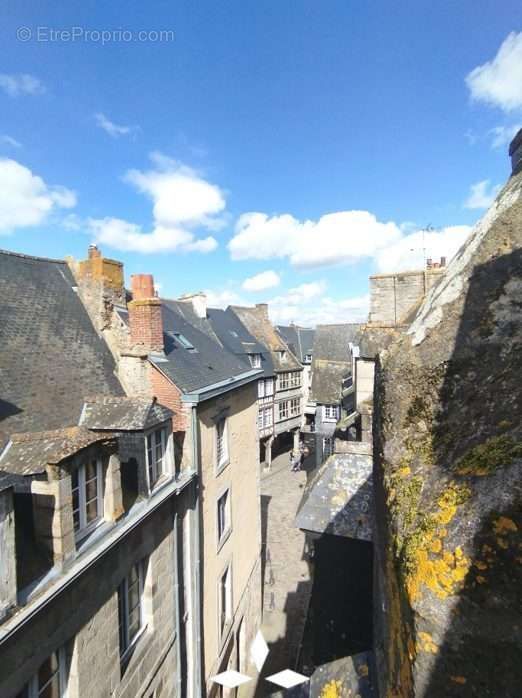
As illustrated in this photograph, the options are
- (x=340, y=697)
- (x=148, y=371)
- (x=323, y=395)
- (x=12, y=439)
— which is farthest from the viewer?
(x=323, y=395)

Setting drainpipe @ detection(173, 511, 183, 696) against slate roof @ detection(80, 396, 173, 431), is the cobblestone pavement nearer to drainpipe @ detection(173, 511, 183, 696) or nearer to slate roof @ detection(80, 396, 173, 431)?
drainpipe @ detection(173, 511, 183, 696)

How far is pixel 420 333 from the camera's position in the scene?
90.8 inches

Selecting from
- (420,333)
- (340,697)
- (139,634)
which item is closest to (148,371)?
(139,634)

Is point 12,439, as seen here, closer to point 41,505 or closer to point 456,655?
point 41,505

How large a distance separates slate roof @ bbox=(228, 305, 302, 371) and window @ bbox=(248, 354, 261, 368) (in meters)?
2.61

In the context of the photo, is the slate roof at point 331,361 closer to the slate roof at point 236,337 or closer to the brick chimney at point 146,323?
the slate roof at point 236,337

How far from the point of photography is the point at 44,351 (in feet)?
29.7

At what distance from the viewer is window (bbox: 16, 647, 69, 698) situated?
5270mm

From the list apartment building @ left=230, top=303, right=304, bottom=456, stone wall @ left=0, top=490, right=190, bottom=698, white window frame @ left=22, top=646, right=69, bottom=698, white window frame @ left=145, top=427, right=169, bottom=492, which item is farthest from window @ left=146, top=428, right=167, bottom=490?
apartment building @ left=230, top=303, right=304, bottom=456

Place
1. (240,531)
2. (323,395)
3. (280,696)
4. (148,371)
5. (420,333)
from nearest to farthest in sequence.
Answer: (420,333)
(280,696)
(148,371)
(240,531)
(323,395)

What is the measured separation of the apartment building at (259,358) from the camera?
99.0ft

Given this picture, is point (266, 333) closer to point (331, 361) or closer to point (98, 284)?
point (331, 361)

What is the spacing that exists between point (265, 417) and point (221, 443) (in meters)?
19.5

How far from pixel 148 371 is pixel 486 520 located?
962 cm
